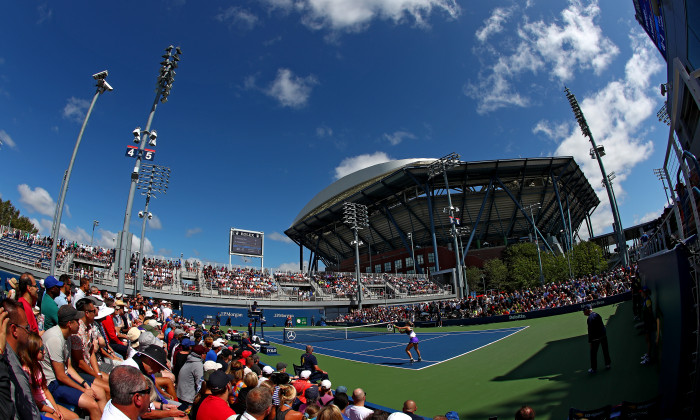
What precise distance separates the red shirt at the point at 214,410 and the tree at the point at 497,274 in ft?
179

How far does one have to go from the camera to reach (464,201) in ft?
186

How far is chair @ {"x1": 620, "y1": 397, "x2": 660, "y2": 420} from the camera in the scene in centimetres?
463

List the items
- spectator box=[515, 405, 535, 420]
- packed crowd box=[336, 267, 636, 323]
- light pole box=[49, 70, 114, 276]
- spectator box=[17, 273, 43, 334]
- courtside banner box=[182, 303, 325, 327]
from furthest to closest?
courtside banner box=[182, 303, 325, 327]
packed crowd box=[336, 267, 636, 323]
light pole box=[49, 70, 114, 276]
spectator box=[17, 273, 43, 334]
spectator box=[515, 405, 535, 420]

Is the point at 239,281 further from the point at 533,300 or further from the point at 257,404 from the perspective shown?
the point at 257,404

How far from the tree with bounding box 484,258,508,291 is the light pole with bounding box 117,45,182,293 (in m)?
50.1

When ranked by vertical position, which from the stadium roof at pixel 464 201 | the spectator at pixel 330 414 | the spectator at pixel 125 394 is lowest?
the spectator at pixel 330 414

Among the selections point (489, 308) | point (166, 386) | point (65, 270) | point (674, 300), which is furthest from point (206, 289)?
point (674, 300)

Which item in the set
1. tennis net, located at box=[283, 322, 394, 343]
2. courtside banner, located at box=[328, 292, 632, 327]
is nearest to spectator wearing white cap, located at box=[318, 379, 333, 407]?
tennis net, located at box=[283, 322, 394, 343]

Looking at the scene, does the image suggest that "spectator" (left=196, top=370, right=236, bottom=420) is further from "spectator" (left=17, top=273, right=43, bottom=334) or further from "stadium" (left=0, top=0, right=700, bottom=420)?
"spectator" (left=17, top=273, right=43, bottom=334)

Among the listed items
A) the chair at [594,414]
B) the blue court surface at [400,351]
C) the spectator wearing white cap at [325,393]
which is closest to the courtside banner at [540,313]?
the blue court surface at [400,351]

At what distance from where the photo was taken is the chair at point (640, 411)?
4.63 m

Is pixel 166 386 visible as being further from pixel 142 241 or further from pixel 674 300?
pixel 142 241

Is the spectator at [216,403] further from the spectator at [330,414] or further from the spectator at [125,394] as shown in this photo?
the spectator at [125,394]

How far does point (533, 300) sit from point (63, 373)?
27182mm
